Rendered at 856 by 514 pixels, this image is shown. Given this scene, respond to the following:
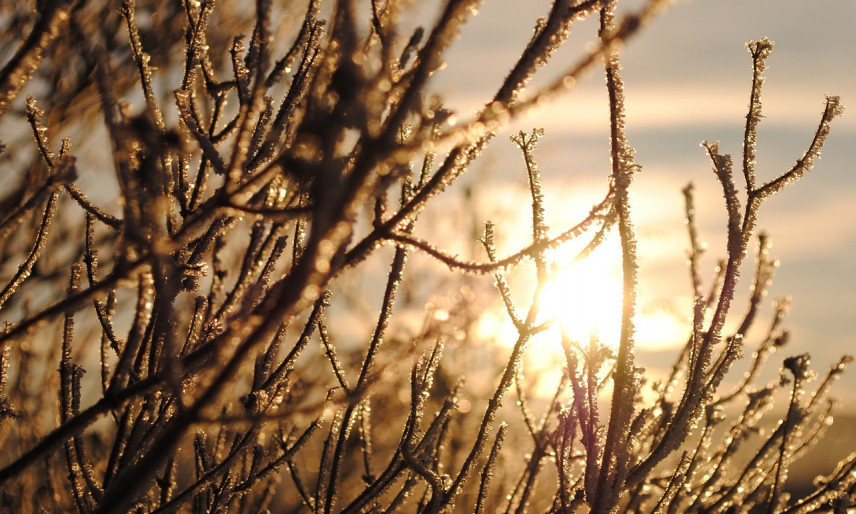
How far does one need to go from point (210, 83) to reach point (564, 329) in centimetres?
116

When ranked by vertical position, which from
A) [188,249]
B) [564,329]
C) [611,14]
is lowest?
[564,329]

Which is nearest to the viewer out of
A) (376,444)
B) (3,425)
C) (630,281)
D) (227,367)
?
(227,367)

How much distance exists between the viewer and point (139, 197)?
1.06 metres

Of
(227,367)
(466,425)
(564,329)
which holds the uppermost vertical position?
(466,425)

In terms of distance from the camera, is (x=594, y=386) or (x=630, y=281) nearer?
(x=630, y=281)

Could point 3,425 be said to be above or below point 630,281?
above

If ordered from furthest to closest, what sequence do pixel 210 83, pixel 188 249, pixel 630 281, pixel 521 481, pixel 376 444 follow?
pixel 376 444 < pixel 521 481 < pixel 210 83 < pixel 188 249 < pixel 630 281

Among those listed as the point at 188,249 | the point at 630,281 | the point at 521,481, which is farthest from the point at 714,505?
the point at 188,249

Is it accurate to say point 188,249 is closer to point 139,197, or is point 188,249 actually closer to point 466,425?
point 139,197

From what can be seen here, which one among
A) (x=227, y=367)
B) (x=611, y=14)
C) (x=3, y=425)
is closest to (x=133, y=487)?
(x=227, y=367)

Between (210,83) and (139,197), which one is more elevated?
(210,83)

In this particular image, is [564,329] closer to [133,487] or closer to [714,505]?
[133,487]

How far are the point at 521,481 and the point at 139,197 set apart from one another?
5.47ft

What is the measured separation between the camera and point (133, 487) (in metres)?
0.98
